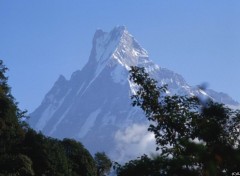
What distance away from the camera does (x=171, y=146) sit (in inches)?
710

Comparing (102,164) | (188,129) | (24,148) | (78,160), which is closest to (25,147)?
(24,148)

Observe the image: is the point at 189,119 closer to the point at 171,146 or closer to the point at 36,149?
the point at 171,146

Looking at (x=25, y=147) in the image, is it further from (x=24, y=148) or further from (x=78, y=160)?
(x=78, y=160)

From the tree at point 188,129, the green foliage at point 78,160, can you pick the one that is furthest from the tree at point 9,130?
the tree at point 188,129

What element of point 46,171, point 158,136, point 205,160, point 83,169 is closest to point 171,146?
point 158,136

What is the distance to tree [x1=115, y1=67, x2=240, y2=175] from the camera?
14.2m

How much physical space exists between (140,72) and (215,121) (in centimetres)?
385

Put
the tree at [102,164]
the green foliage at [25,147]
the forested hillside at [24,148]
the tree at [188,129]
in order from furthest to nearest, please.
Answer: the tree at [102,164] < the green foliage at [25,147] < the forested hillside at [24,148] < the tree at [188,129]

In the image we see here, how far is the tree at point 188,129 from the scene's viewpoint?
46.5ft

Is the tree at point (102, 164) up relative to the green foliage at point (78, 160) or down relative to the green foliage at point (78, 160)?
up

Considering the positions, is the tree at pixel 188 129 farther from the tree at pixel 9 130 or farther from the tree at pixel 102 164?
the tree at pixel 102 164

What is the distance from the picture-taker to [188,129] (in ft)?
56.3

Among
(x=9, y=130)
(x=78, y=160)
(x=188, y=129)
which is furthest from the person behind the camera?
(x=78, y=160)

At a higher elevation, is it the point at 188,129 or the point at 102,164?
the point at 102,164
